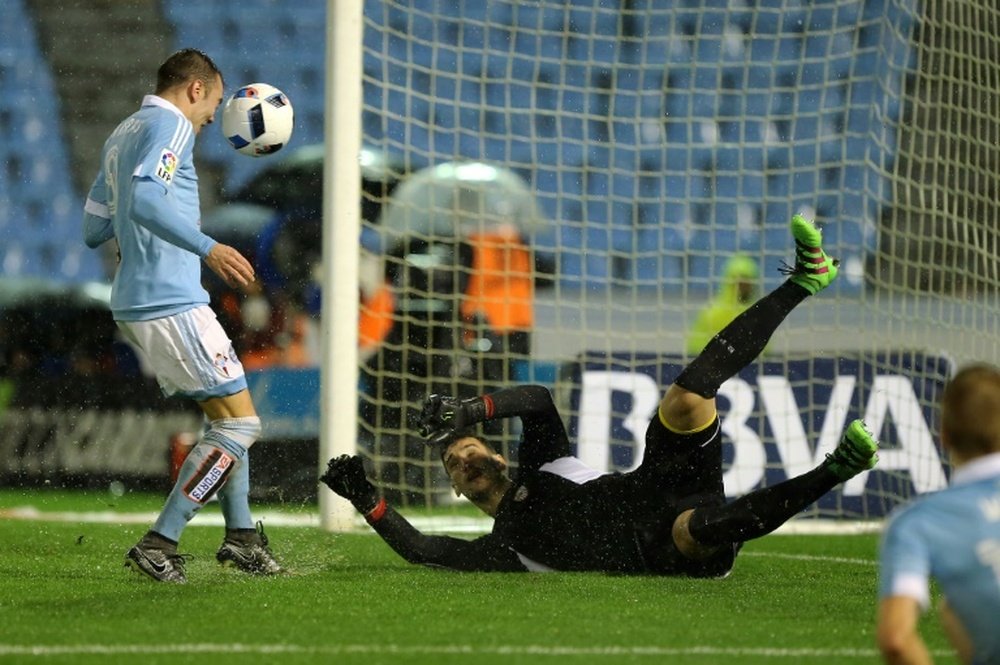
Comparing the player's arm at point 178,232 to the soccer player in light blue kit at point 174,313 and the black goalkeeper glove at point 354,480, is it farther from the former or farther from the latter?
the black goalkeeper glove at point 354,480

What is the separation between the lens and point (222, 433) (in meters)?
5.43

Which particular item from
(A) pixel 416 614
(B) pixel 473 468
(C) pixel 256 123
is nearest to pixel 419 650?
(A) pixel 416 614

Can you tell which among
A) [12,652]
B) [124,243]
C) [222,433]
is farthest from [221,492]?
[12,652]

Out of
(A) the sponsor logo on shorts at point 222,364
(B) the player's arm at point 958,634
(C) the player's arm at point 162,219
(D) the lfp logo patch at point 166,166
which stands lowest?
(B) the player's arm at point 958,634

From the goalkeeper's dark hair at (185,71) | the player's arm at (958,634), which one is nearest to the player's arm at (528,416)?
the goalkeeper's dark hair at (185,71)

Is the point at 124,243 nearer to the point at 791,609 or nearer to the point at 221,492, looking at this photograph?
the point at 221,492

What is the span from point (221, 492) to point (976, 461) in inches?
131

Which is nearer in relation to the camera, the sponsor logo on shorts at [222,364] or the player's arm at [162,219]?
the player's arm at [162,219]

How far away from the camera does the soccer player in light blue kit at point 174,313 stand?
17.4ft

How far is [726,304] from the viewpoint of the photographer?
9422 millimetres

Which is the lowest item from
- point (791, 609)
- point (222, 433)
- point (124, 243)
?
point (791, 609)

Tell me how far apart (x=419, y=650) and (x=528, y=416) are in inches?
89.5

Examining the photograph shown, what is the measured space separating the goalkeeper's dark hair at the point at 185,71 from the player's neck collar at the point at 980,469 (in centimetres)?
351

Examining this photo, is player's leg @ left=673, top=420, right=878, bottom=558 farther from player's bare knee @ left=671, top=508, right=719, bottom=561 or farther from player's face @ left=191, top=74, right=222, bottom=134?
player's face @ left=191, top=74, right=222, bottom=134
